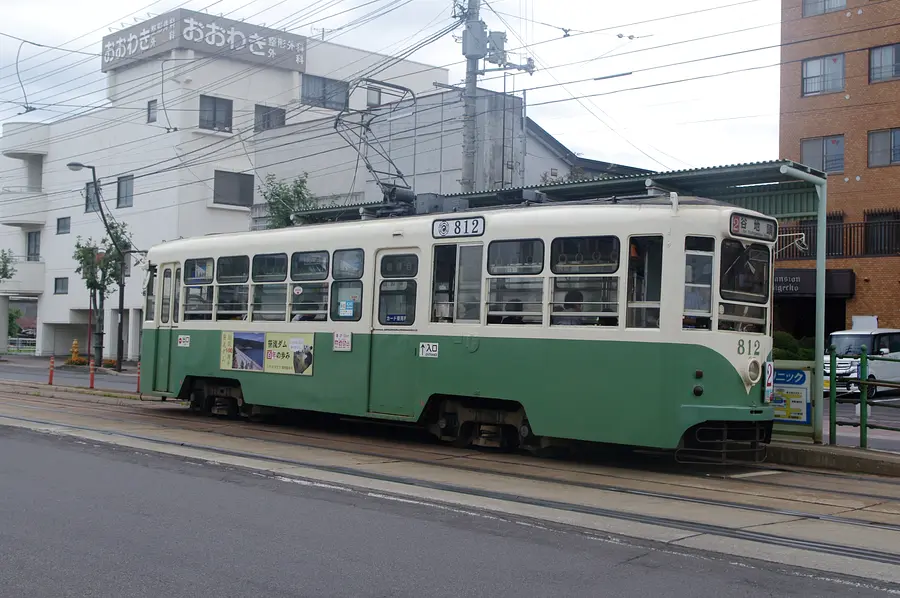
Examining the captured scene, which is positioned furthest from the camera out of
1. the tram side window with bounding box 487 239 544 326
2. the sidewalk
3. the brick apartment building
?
the sidewalk

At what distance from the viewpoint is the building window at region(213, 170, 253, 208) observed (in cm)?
4584

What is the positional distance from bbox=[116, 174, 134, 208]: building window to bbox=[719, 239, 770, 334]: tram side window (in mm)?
40727

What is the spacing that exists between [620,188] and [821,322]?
430 cm

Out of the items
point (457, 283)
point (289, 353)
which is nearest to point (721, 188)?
point (457, 283)

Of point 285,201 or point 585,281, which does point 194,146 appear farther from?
point 585,281

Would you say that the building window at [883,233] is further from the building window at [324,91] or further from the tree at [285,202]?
the building window at [324,91]

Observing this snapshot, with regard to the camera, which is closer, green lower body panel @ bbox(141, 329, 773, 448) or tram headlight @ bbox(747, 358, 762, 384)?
green lower body panel @ bbox(141, 329, 773, 448)

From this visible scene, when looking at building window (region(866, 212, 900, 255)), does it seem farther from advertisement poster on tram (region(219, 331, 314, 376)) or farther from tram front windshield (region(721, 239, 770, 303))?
advertisement poster on tram (region(219, 331, 314, 376))

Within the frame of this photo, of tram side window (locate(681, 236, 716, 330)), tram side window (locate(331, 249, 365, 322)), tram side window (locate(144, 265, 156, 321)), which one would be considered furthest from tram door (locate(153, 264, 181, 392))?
tram side window (locate(681, 236, 716, 330))

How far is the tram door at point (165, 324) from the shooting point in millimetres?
17375

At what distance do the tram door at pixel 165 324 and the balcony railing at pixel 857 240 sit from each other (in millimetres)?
21452

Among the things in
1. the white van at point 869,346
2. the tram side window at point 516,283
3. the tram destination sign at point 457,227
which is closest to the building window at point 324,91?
the white van at point 869,346

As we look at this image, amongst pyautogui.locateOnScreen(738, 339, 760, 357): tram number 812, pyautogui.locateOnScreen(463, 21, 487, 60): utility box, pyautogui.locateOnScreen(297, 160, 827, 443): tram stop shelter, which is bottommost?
pyautogui.locateOnScreen(738, 339, 760, 357): tram number 812

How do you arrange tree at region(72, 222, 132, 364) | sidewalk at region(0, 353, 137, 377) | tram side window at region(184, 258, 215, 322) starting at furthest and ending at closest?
tree at region(72, 222, 132, 364) → sidewalk at region(0, 353, 137, 377) → tram side window at region(184, 258, 215, 322)
